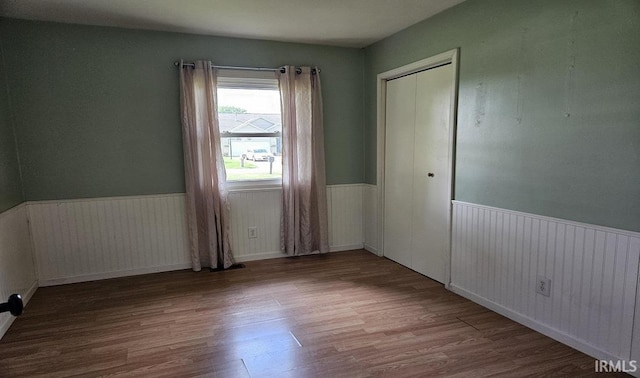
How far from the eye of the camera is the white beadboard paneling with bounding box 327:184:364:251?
14.2 feet

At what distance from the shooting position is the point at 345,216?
4.39m

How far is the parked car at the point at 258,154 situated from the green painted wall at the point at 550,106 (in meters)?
2.05

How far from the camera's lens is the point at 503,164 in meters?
2.54

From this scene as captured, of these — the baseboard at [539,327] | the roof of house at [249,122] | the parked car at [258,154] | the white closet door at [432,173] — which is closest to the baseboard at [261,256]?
the parked car at [258,154]

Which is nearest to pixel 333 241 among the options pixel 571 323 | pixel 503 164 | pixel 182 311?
pixel 182 311

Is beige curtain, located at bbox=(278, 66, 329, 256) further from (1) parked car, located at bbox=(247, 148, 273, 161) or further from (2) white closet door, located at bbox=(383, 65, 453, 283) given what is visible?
(2) white closet door, located at bbox=(383, 65, 453, 283)

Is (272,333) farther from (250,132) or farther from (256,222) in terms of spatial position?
(250,132)

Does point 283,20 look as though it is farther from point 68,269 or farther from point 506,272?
point 68,269

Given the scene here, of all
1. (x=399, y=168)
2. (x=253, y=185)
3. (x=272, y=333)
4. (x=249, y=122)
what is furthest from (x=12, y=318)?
(x=399, y=168)

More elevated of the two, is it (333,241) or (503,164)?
(503,164)

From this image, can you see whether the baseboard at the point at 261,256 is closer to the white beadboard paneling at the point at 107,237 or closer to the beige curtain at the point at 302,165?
the beige curtain at the point at 302,165

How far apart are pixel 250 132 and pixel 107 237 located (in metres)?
1.81

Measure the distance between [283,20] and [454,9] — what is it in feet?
4.84

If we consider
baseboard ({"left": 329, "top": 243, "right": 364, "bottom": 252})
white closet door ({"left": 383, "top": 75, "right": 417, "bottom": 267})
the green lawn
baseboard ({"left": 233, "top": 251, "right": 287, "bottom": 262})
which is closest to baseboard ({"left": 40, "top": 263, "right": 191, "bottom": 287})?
baseboard ({"left": 233, "top": 251, "right": 287, "bottom": 262})
